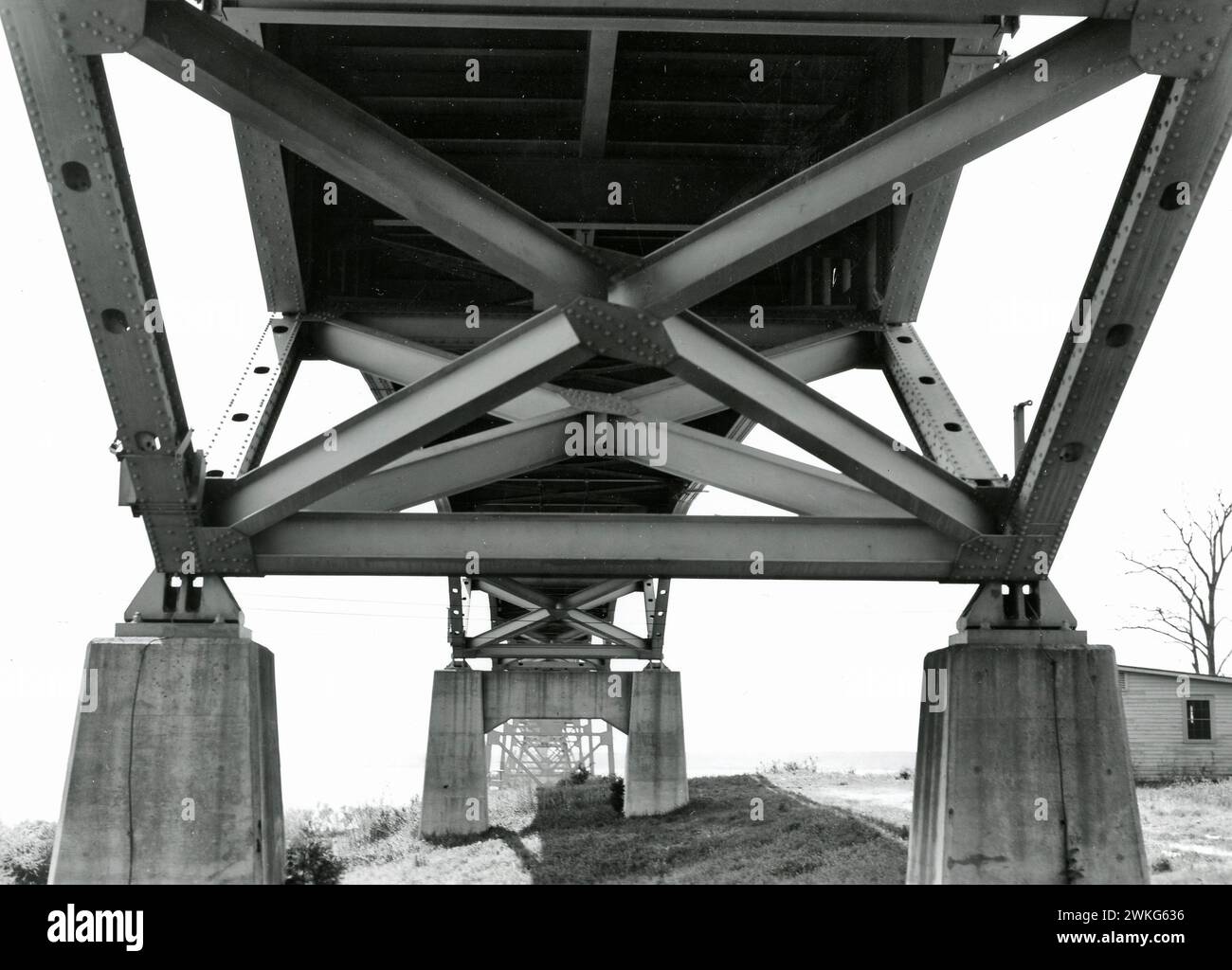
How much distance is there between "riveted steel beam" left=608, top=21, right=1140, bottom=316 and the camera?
20.2 ft

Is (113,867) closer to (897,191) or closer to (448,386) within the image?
(448,386)

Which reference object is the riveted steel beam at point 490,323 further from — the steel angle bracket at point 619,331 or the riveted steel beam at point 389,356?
the steel angle bracket at point 619,331

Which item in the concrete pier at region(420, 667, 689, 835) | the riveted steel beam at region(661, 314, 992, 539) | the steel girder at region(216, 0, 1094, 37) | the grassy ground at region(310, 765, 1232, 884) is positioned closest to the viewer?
the steel girder at region(216, 0, 1094, 37)

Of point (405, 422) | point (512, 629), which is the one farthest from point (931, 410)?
point (512, 629)

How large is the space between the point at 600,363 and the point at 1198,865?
35.5 feet

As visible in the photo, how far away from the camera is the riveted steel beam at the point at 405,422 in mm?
6902

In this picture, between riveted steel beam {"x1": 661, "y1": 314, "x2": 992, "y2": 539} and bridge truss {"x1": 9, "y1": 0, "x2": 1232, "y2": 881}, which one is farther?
riveted steel beam {"x1": 661, "y1": 314, "x2": 992, "y2": 539}

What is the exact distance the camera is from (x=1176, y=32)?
6.09 metres

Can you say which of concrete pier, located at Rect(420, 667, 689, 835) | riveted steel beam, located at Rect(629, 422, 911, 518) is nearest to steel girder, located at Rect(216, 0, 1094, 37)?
riveted steel beam, located at Rect(629, 422, 911, 518)

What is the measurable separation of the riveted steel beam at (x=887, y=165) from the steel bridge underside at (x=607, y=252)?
16mm

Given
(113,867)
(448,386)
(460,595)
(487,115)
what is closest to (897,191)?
(448,386)

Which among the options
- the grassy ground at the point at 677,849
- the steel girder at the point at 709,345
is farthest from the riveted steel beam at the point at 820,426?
the grassy ground at the point at 677,849

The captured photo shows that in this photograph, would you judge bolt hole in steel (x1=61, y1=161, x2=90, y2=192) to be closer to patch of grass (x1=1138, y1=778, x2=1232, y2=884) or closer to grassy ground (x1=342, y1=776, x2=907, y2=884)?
patch of grass (x1=1138, y1=778, x2=1232, y2=884)

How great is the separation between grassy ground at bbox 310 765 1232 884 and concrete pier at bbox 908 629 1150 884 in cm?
810
